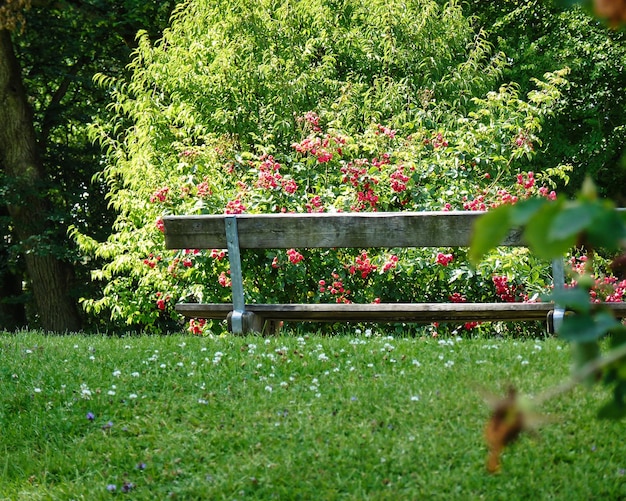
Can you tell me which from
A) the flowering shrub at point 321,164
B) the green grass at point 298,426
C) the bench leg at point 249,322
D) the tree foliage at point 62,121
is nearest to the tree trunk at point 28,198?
the tree foliage at point 62,121

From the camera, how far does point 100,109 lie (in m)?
16.2

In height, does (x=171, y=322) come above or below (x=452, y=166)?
below

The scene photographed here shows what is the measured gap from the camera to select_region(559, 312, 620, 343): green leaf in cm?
122

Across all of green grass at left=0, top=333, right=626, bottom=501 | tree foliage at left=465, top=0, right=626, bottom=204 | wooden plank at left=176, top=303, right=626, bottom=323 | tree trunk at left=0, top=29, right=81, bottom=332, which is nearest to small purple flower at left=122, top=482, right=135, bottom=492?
→ green grass at left=0, top=333, right=626, bottom=501

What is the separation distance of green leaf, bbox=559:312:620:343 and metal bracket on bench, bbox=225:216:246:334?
Answer: 4.80 m

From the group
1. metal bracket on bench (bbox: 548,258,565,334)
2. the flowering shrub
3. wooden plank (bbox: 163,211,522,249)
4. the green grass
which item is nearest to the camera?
the green grass

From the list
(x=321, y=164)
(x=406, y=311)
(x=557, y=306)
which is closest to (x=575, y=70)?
(x=321, y=164)

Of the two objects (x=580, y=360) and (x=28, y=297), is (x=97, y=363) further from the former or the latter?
(x=28, y=297)

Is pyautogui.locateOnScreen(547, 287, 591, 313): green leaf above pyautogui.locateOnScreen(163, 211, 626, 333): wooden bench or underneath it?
above

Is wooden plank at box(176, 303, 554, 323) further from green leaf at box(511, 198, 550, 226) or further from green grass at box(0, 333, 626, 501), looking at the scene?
green leaf at box(511, 198, 550, 226)

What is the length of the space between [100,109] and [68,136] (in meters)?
4.01

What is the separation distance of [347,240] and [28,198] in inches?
406

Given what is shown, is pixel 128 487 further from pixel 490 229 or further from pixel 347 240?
pixel 490 229

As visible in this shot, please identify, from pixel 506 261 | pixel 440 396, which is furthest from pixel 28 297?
pixel 440 396
